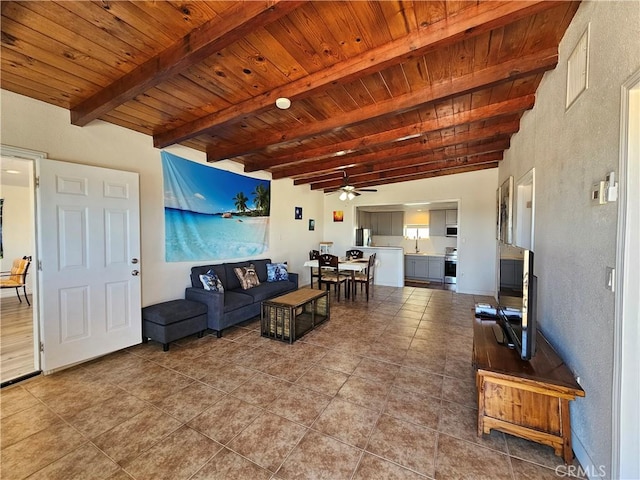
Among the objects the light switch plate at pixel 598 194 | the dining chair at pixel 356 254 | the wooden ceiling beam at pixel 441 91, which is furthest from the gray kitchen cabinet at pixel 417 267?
the light switch plate at pixel 598 194

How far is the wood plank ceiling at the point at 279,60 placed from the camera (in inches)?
60.3

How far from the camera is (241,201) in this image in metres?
4.64

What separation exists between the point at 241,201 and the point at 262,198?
1.97 ft

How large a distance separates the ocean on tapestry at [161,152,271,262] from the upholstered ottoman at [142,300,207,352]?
0.72m

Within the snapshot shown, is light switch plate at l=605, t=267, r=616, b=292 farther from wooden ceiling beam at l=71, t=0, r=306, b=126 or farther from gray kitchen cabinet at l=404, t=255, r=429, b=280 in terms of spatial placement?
gray kitchen cabinet at l=404, t=255, r=429, b=280

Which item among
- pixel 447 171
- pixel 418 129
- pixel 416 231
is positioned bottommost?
pixel 416 231

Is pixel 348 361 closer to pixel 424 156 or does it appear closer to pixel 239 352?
pixel 239 352

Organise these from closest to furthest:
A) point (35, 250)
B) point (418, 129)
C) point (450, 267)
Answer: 1. point (35, 250)
2. point (418, 129)
3. point (450, 267)

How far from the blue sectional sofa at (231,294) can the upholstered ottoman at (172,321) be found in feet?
0.44

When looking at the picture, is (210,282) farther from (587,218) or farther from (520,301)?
(587,218)

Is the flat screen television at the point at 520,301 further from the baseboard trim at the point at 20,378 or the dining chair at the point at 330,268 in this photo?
the baseboard trim at the point at 20,378

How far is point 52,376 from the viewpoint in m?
2.43

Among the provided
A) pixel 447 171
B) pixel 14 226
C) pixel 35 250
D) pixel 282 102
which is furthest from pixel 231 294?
pixel 14 226

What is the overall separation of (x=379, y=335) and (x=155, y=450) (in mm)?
2556
